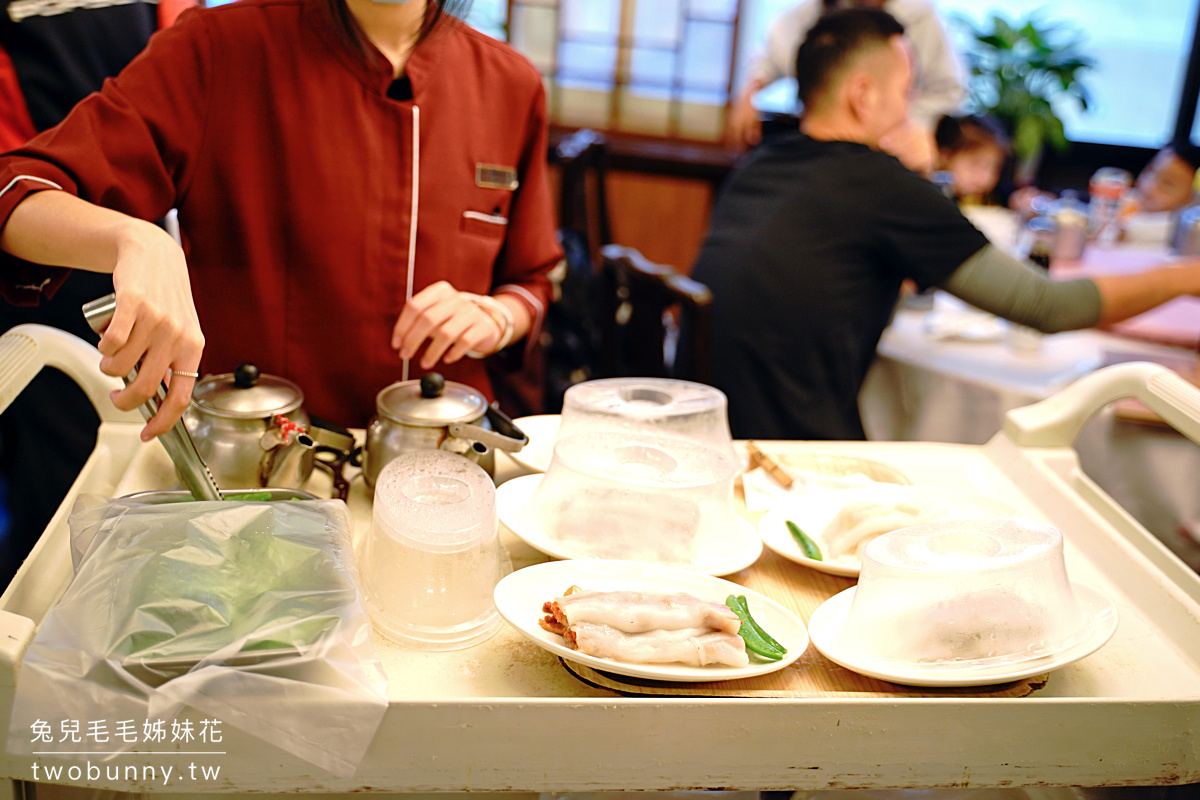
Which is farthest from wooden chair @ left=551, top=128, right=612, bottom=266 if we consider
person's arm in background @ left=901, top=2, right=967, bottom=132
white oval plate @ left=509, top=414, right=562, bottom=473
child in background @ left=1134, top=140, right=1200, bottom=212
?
child in background @ left=1134, top=140, right=1200, bottom=212

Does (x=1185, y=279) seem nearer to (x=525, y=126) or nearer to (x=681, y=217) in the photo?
(x=525, y=126)

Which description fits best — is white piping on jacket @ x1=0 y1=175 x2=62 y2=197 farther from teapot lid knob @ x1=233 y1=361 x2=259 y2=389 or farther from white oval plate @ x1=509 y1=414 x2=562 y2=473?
white oval plate @ x1=509 y1=414 x2=562 y2=473

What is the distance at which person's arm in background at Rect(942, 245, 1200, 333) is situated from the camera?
1.78 meters

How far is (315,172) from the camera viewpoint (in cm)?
128

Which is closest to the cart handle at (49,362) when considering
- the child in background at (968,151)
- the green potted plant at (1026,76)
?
the child in background at (968,151)

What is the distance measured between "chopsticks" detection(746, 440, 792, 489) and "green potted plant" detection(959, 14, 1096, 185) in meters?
4.15

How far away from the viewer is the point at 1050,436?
140cm

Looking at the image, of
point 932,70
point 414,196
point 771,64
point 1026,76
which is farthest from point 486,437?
point 1026,76

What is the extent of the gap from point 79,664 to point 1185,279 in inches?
70.4

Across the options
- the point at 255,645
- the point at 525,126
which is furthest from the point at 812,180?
the point at 255,645

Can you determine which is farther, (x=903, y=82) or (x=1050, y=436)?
(x=903, y=82)

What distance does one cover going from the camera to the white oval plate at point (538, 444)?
127 centimetres

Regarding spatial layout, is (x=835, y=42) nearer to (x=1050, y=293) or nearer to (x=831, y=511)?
(x=1050, y=293)

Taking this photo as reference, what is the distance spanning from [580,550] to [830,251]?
1.20 m
